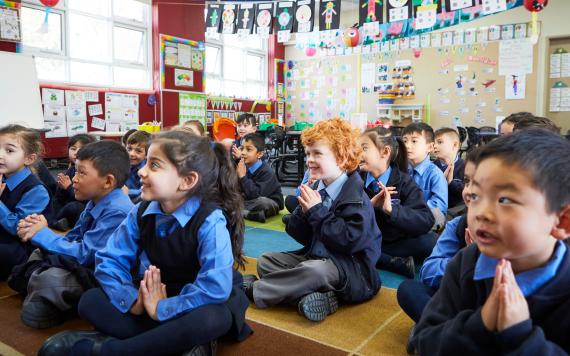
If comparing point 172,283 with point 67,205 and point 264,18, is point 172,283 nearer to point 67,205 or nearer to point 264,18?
point 67,205

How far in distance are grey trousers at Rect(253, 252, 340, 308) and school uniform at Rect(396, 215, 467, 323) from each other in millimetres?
331

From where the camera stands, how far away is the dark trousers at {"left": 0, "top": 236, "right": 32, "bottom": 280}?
217 cm

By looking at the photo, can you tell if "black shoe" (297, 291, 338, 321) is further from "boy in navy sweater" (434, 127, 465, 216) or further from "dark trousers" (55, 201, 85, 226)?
"dark trousers" (55, 201, 85, 226)

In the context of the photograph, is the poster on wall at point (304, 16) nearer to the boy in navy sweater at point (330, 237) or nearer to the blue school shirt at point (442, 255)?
the boy in navy sweater at point (330, 237)

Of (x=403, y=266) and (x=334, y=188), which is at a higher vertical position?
(x=334, y=188)

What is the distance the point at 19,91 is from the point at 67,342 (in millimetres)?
4759

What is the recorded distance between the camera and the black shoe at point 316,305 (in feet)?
5.87

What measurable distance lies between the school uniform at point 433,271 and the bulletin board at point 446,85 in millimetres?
6694

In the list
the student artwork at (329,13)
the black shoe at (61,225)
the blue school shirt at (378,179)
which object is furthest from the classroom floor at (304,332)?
the student artwork at (329,13)

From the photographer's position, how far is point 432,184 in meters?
2.87

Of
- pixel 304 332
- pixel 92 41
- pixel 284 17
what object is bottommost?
pixel 304 332

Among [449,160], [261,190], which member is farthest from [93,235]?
[449,160]

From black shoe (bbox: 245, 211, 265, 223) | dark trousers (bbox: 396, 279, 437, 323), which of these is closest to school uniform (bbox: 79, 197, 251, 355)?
dark trousers (bbox: 396, 279, 437, 323)

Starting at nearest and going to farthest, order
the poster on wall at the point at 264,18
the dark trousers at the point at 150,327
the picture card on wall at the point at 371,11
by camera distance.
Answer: the dark trousers at the point at 150,327 < the picture card on wall at the point at 371,11 < the poster on wall at the point at 264,18
